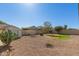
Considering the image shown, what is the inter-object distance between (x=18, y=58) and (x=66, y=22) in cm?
A: 60

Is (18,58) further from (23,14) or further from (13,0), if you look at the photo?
(13,0)

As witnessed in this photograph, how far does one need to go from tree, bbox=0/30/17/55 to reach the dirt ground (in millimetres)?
43

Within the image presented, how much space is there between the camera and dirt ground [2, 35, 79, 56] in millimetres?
1315

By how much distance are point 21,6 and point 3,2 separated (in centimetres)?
19

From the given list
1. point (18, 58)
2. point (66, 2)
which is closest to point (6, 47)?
point (18, 58)

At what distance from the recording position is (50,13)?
1.35m

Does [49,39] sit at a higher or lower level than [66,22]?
lower

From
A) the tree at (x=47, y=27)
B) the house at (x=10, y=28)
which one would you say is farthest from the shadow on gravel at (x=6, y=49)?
the tree at (x=47, y=27)

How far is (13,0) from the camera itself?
1347mm

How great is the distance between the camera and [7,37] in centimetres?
133

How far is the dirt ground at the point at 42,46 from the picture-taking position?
4.32ft

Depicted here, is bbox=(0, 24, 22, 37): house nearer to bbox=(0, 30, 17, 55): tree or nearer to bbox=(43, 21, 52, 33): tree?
bbox=(0, 30, 17, 55): tree

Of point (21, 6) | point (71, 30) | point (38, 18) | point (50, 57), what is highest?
point (21, 6)

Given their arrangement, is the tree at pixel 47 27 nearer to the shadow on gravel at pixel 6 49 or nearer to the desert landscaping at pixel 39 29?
the desert landscaping at pixel 39 29
